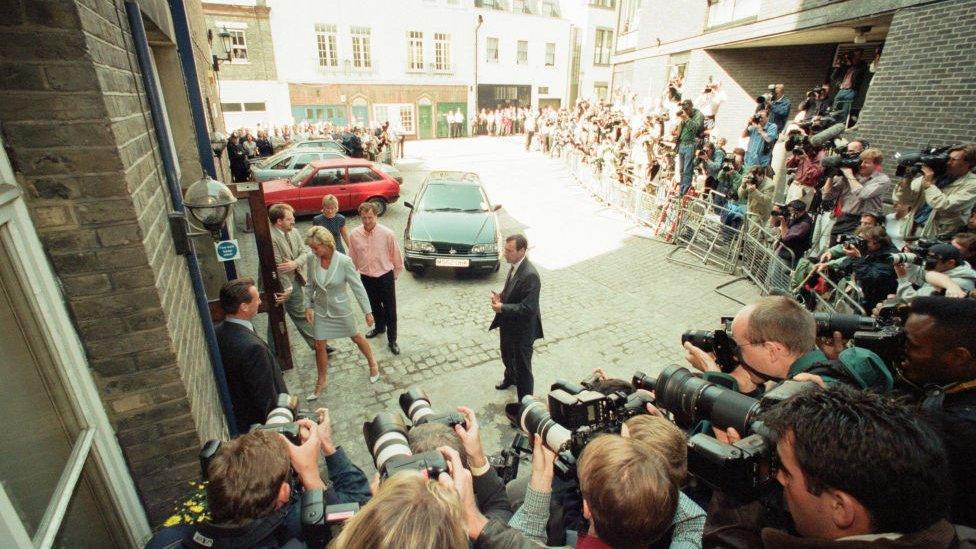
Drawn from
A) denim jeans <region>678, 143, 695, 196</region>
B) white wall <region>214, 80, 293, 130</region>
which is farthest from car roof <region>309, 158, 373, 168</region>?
white wall <region>214, 80, 293, 130</region>

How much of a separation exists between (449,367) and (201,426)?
3.33 meters

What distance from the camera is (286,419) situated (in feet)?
7.77

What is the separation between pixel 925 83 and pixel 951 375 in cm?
832

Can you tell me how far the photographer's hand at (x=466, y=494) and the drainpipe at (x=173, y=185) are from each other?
6.96 ft

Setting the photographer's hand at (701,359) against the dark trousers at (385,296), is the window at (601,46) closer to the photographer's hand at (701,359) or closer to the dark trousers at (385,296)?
the dark trousers at (385,296)

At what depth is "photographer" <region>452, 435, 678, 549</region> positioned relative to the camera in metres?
1.67

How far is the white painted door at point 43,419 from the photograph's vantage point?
5.11ft

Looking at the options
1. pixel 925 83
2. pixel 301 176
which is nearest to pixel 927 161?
pixel 925 83

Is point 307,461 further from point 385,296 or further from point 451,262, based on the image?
point 451,262

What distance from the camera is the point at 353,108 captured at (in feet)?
95.3

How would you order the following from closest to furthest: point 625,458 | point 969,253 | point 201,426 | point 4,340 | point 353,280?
1. point 4,340
2. point 625,458
3. point 201,426
4. point 969,253
5. point 353,280

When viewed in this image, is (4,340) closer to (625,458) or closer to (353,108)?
(625,458)

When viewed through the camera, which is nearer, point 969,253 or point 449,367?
point 969,253

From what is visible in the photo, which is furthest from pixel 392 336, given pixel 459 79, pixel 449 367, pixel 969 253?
pixel 459 79
